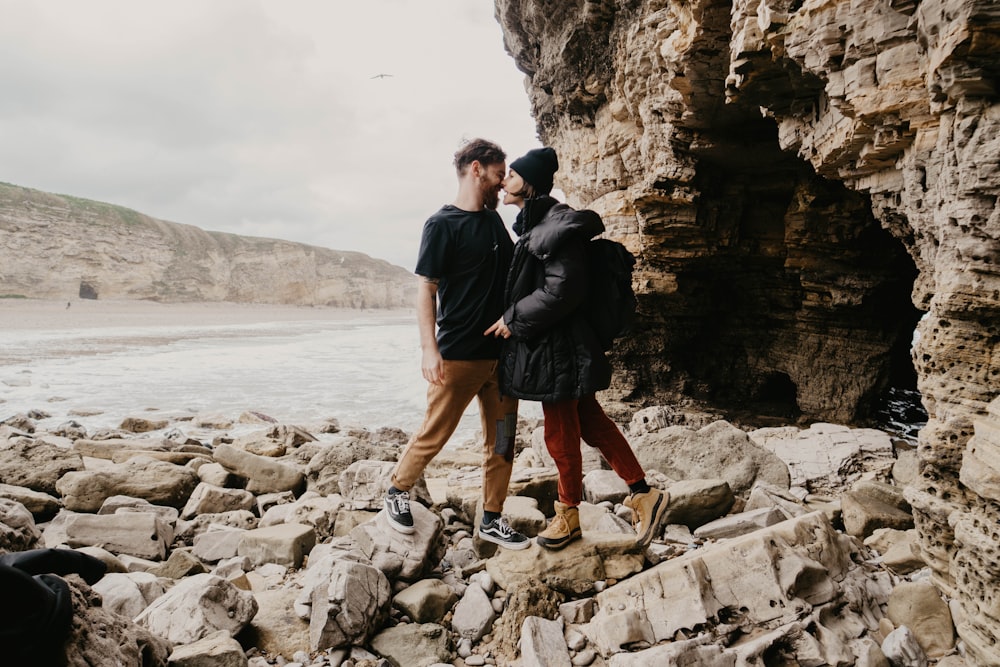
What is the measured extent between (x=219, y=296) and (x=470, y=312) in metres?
61.3

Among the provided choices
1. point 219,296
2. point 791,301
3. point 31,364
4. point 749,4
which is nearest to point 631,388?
point 791,301

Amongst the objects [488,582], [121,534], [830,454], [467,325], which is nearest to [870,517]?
[830,454]

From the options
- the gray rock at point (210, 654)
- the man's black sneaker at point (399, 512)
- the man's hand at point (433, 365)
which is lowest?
the gray rock at point (210, 654)

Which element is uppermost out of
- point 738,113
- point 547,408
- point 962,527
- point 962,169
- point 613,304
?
point 738,113

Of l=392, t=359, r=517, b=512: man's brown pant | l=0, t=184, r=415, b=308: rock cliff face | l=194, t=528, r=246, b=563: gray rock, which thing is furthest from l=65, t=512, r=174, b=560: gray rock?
l=0, t=184, r=415, b=308: rock cliff face

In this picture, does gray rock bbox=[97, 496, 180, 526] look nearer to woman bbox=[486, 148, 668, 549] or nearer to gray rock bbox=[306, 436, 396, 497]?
gray rock bbox=[306, 436, 396, 497]

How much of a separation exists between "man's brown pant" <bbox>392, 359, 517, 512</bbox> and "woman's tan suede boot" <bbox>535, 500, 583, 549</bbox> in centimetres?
34

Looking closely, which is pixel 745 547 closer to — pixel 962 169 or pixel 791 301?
pixel 962 169

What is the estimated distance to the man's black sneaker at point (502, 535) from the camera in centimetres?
299

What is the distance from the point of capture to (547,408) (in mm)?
2830

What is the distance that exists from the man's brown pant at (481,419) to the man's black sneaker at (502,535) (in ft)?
0.31

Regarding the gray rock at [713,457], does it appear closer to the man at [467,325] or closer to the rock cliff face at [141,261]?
the man at [467,325]

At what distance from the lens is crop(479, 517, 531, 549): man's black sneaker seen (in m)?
2.99

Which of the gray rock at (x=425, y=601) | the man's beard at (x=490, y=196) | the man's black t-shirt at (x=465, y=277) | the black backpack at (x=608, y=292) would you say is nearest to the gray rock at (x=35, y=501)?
the gray rock at (x=425, y=601)
